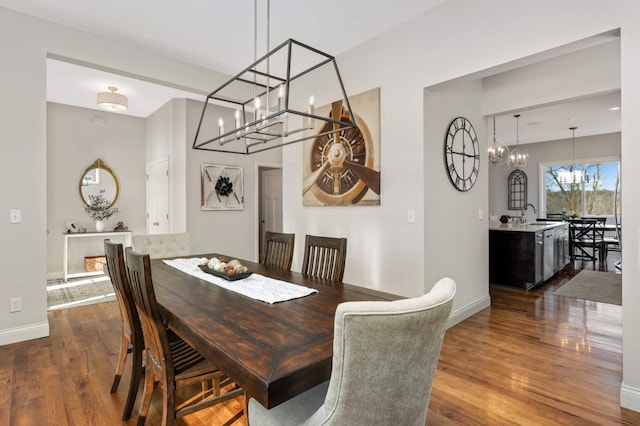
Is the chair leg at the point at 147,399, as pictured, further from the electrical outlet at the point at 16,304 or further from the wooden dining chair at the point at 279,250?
the electrical outlet at the point at 16,304

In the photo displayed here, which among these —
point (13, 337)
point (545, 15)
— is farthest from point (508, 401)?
point (13, 337)

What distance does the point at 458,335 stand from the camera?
3.06 m

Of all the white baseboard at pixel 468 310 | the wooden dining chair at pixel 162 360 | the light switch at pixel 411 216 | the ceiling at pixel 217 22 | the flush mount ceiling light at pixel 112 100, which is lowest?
the white baseboard at pixel 468 310

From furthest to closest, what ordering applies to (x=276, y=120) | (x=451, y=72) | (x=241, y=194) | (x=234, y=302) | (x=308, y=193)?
(x=241, y=194)
(x=308, y=193)
(x=451, y=72)
(x=276, y=120)
(x=234, y=302)

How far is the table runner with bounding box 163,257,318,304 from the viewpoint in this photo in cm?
184

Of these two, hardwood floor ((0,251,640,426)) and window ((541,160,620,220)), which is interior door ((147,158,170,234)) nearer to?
hardwood floor ((0,251,640,426))

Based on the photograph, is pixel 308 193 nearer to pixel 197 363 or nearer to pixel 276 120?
pixel 276 120

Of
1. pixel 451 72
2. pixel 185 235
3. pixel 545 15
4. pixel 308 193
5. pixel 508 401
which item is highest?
pixel 545 15

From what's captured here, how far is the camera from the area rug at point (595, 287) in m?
4.16

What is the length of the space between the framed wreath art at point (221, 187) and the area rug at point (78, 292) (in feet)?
5.74

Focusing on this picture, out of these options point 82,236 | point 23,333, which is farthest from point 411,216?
point 82,236

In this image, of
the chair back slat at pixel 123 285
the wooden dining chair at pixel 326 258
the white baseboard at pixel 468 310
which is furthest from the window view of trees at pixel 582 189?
the chair back slat at pixel 123 285

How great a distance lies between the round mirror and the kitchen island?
6194mm

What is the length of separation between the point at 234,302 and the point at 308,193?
233 centimetres
